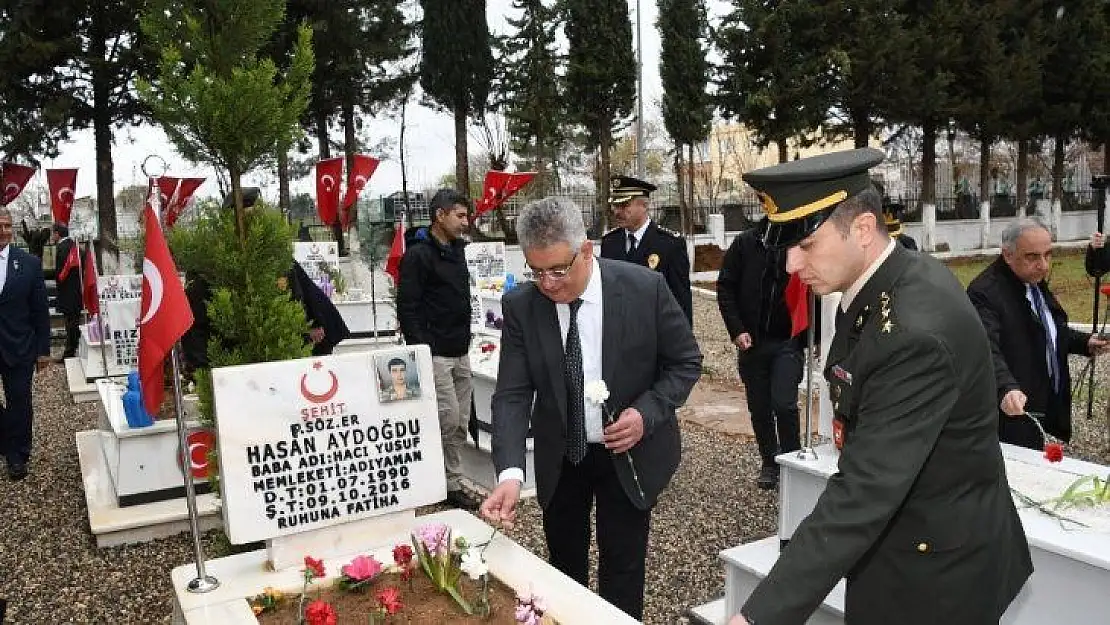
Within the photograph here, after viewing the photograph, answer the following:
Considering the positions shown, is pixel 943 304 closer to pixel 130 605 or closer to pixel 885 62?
pixel 130 605

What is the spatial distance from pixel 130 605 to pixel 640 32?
2433 cm

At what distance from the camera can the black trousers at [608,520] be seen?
3.11 m

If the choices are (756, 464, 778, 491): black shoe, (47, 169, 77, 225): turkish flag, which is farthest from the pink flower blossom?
(47, 169, 77, 225): turkish flag

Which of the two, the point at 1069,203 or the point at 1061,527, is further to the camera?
the point at 1069,203

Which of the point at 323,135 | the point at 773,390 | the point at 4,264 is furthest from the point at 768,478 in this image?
the point at 323,135

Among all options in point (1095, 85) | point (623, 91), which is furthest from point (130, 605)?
point (1095, 85)

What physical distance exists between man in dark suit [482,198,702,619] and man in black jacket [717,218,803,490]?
2.44 metres

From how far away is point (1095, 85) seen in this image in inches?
1073

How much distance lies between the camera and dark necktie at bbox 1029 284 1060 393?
4297mm

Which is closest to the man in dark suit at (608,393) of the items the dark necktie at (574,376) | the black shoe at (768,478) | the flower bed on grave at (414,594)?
the dark necktie at (574,376)

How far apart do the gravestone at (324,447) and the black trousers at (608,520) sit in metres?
0.55

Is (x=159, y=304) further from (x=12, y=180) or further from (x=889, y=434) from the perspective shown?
(x=12, y=180)

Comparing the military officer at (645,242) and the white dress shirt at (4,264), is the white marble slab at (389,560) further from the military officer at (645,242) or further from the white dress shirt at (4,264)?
the white dress shirt at (4,264)

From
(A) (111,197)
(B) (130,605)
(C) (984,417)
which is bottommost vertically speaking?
(B) (130,605)
